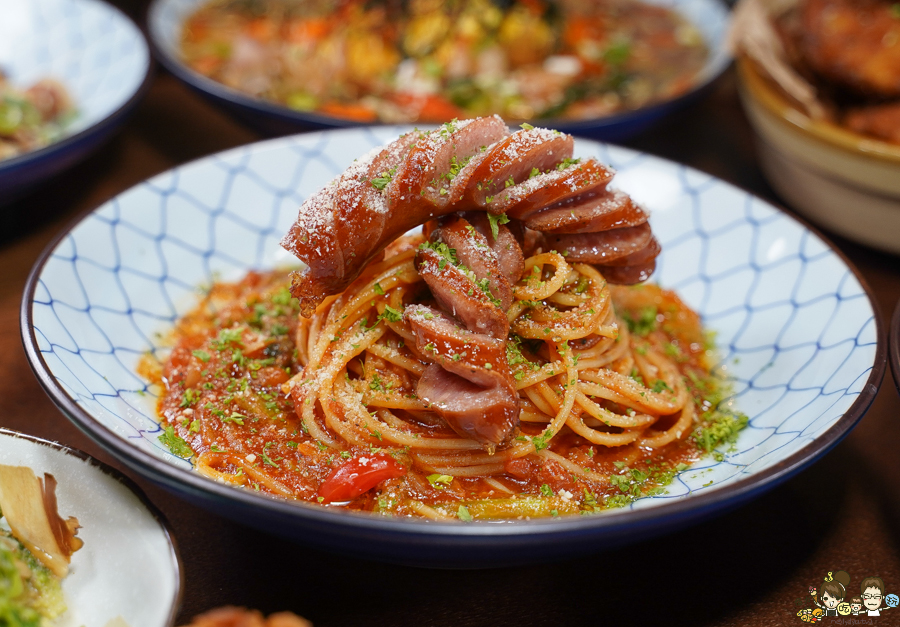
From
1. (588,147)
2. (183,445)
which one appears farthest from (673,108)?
(183,445)

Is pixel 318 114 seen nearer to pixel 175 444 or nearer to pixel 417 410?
pixel 417 410

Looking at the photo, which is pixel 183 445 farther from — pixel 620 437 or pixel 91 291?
pixel 620 437

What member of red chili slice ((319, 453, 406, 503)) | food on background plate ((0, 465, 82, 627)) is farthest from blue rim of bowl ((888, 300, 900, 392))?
food on background plate ((0, 465, 82, 627))

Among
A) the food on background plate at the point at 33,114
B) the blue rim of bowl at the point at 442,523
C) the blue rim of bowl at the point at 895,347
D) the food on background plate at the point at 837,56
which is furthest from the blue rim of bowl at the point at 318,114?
the blue rim of bowl at the point at 442,523

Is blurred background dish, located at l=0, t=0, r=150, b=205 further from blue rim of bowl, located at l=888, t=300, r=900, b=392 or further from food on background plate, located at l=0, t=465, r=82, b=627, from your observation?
blue rim of bowl, located at l=888, t=300, r=900, b=392

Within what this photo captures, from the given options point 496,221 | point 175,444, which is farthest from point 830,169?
point 175,444

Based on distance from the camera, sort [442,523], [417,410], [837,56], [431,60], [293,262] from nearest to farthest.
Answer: [442,523], [417,410], [293,262], [837,56], [431,60]
